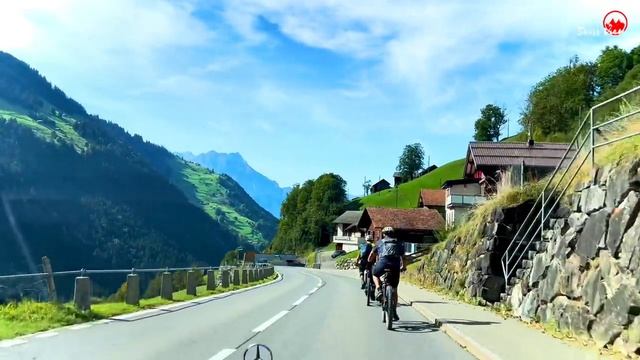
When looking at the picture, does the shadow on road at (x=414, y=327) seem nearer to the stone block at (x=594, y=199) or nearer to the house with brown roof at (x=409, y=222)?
the stone block at (x=594, y=199)

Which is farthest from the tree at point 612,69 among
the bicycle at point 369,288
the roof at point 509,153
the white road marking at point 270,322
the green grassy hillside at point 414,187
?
the white road marking at point 270,322

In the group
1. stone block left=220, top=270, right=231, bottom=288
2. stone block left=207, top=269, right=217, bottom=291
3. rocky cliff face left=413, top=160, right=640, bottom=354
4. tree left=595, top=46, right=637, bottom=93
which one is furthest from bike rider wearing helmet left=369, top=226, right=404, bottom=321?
tree left=595, top=46, right=637, bottom=93

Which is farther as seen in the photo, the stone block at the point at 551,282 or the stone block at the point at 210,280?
the stone block at the point at 210,280

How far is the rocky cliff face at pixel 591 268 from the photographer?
29.5 feet

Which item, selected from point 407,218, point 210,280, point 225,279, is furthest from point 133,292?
point 407,218

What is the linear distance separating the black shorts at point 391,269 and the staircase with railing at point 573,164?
3.35 meters

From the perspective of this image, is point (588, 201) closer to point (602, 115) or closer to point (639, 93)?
point (639, 93)

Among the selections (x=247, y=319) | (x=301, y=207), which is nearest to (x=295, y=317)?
(x=247, y=319)

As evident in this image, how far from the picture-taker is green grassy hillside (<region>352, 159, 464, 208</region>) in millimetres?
140000

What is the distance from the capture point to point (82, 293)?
1428 centimetres

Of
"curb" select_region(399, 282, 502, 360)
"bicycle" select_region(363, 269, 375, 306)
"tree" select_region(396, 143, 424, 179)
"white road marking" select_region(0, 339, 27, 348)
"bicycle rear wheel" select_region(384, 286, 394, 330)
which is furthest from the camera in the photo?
"tree" select_region(396, 143, 424, 179)

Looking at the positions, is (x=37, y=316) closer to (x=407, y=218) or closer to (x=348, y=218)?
(x=407, y=218)

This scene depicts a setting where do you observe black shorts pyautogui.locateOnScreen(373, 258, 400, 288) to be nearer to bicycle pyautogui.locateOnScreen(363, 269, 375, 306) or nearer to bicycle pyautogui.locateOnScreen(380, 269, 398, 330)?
bicycle pyautogui.locateOnScreen(380, 269, 398, 330)

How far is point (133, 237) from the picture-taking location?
496 ft
